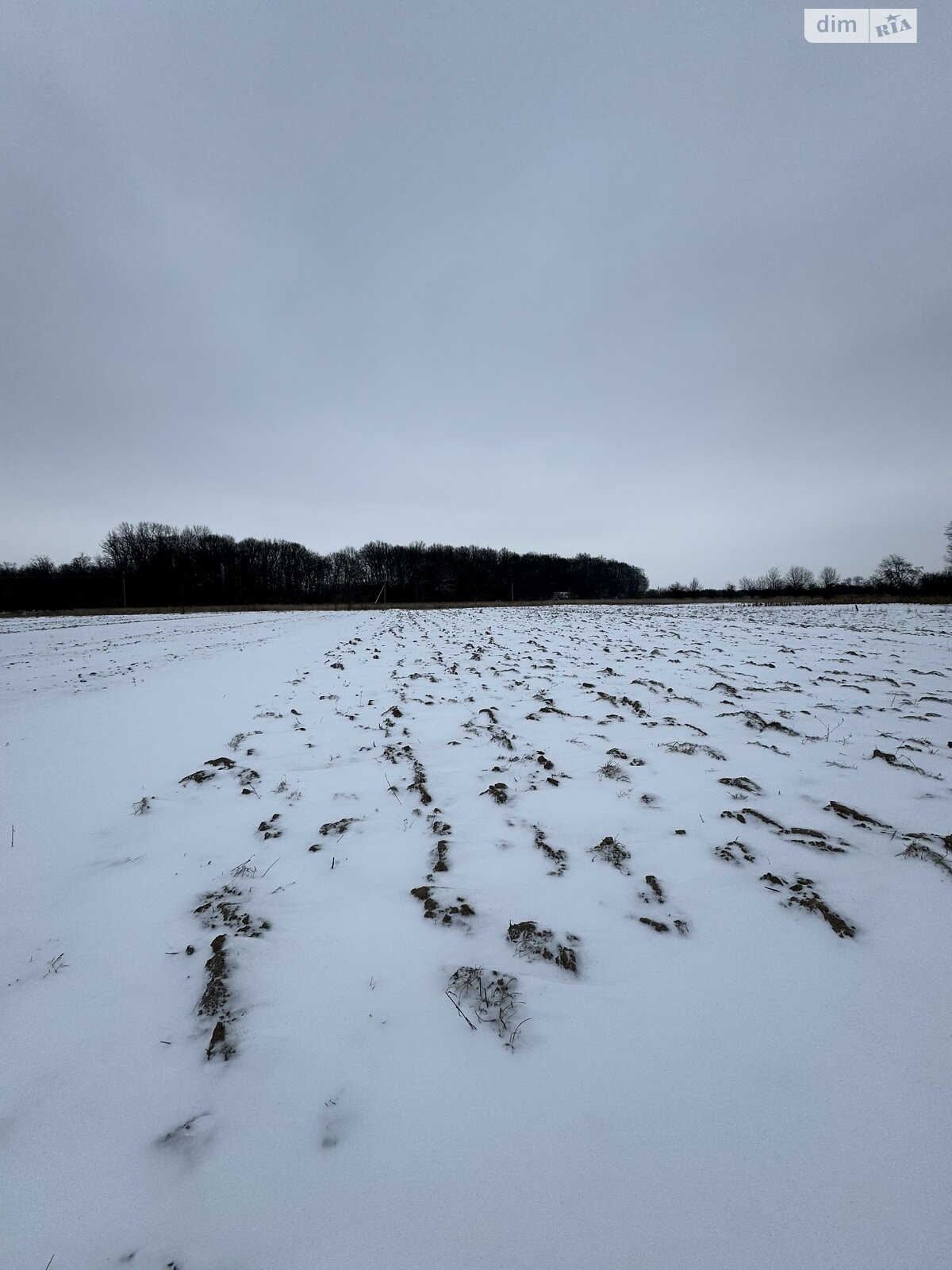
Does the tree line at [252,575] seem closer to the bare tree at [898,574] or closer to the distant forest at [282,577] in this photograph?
the distant forest at [282,577]

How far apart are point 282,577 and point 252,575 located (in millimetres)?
3979

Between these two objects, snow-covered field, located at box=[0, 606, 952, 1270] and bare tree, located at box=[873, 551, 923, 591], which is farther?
bare tree, located at box=[873, 551, 923, 591]

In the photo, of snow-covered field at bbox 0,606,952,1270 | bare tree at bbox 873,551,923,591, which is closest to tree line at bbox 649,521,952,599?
bare tree at bbox 873,551,923,591

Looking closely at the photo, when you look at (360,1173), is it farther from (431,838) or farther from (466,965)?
(431,838)

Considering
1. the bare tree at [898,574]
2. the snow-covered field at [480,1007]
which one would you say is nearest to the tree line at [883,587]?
the bare tree at [898,574]

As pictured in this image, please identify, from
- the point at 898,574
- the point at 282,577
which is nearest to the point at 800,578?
the point at 898,574

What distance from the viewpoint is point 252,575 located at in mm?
65125

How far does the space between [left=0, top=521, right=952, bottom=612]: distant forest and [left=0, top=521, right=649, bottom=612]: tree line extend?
135mm

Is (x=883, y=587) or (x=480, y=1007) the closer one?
(x=480, y=1007)

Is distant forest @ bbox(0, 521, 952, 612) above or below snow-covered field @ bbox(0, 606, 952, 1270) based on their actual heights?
above

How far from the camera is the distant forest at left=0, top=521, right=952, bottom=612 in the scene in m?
60.7

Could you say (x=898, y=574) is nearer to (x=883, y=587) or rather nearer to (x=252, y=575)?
(x=883, y=587)

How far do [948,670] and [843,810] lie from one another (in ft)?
23.8

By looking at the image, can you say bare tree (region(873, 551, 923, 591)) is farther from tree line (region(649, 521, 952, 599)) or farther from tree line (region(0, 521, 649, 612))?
tree line (region(0, 521, 649, 612))
